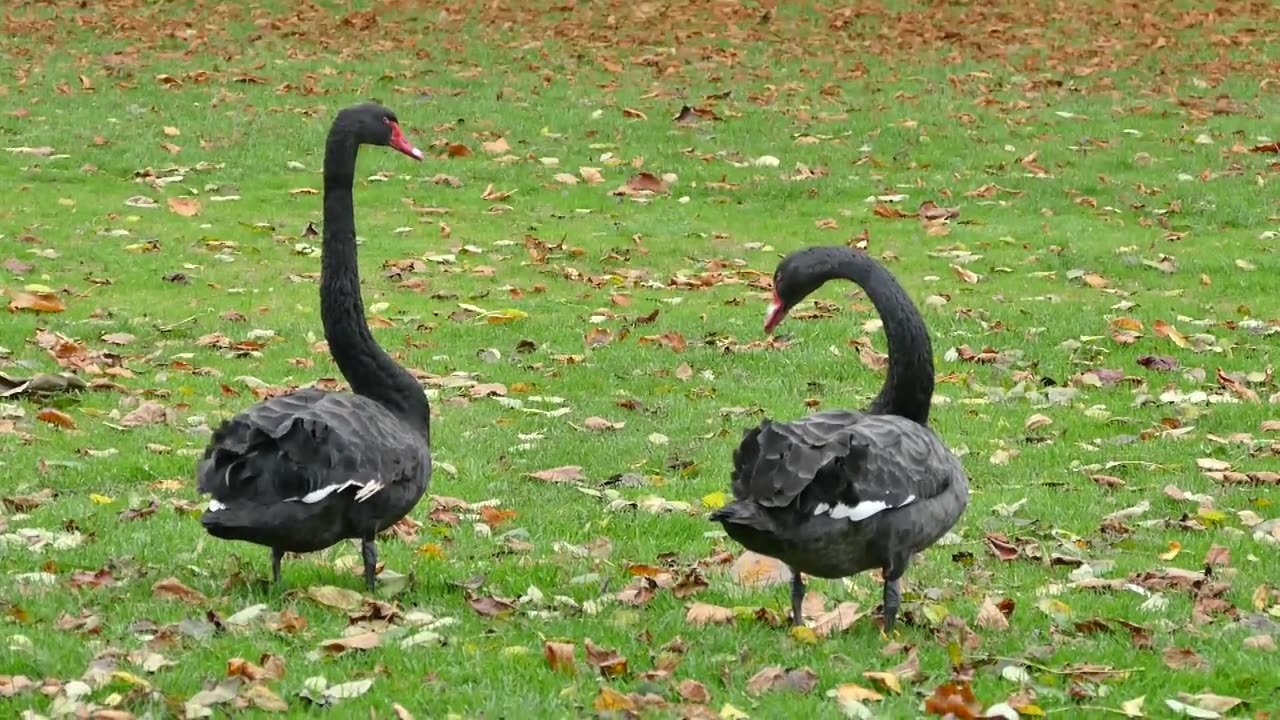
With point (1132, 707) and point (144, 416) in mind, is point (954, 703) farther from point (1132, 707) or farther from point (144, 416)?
point (144, 416)

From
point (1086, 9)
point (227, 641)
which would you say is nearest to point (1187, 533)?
point (227, 641)

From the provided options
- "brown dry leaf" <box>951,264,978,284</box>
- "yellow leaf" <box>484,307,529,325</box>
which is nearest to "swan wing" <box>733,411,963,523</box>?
"yellow leaf" <box>484,307,529,325</box>

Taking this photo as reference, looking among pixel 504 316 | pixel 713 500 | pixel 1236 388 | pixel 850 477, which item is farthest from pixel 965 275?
pixel 850 477

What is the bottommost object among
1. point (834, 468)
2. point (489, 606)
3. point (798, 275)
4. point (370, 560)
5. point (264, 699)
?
point (489, 606)

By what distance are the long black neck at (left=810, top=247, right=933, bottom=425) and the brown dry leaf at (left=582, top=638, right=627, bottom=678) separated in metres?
1.30

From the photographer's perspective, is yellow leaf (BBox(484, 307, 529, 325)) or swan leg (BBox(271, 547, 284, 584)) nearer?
swan leg (BBox(271, 547, 284, 584))

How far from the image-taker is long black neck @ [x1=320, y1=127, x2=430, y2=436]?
5980mm

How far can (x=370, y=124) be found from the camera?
6.29 m

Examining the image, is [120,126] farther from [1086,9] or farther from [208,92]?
[1086,9]

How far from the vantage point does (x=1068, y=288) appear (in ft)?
39.1

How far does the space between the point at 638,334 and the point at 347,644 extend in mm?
5720

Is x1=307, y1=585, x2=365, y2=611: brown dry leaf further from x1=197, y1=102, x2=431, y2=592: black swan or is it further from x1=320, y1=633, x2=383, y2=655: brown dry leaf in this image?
x1=320, y1=633, x2=383, y2=655: brown dry leaf

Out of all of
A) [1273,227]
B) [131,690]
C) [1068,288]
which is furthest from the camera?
[1273,227]

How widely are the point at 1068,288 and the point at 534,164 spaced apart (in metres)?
5.64
